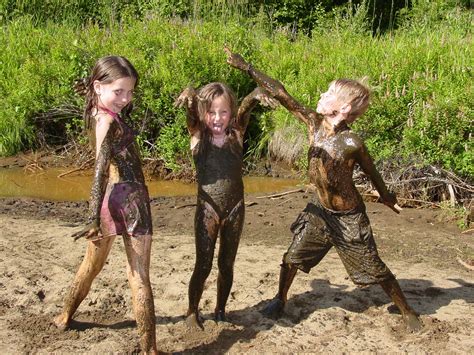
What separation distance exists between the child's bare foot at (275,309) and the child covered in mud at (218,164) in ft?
2.11

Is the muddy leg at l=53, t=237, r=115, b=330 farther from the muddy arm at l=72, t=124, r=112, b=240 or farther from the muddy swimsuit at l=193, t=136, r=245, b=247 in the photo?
the muddy swimsuit at l=193, t=136, r=245, b=247

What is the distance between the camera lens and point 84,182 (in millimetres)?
9938

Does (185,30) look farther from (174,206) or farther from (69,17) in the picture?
(69,17)

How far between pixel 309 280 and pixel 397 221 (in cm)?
245

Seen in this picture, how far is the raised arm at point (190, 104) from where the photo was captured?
3.99m

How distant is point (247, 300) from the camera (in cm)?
494

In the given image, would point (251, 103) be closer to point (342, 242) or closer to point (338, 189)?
point (338, 189)

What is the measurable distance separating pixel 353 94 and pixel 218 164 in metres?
0.93

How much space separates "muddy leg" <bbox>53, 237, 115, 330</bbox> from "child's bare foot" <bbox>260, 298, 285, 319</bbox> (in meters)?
1.20

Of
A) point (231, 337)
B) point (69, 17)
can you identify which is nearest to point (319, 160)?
point (231, 337)

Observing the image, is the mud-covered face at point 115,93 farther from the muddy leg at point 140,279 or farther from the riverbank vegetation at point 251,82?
the riverbank vegetation at point 251,82

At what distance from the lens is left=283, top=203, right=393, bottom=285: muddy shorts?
4383 mm

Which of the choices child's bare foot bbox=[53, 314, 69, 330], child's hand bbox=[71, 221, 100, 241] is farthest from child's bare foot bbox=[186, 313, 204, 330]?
child's hand bbox=[71, 221, 100, 241]

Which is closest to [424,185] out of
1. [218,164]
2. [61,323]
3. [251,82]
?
[251,82]
